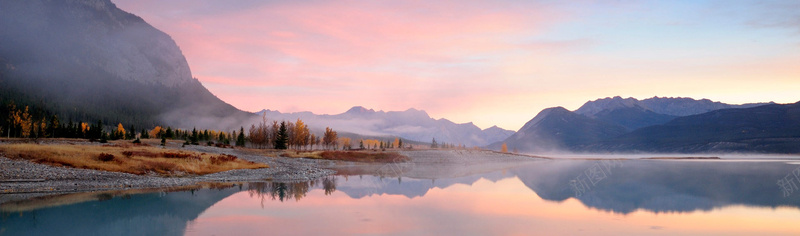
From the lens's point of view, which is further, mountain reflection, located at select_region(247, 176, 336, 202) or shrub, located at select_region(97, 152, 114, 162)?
shrub, located at select_region(97, 152, 114, 162)

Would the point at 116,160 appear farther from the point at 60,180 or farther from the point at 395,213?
the point at 395,213

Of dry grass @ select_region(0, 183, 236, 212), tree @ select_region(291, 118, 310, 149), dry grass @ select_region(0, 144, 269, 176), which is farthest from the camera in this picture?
tree @ select_region(291, 118, 310, 149)

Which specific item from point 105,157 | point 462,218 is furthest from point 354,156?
point 462,218

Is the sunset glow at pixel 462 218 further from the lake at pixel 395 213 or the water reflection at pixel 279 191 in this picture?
the water reflection at pixel 279 191

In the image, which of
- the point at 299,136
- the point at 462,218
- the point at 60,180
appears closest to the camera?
the point at 462,218

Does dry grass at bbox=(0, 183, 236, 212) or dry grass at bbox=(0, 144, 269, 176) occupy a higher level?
dry grass at bbox=(0, 144, 269, 176)

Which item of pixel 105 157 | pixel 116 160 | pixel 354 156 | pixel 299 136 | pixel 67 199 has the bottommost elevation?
pixel 67 199

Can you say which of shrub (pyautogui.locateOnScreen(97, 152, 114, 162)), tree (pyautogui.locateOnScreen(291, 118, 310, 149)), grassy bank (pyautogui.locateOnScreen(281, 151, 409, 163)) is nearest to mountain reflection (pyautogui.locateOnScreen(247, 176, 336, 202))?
shrub (pyautogui.locateOnScreen(97, 152, 114, 162))

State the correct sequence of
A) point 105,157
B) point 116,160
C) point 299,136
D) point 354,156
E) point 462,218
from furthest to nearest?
point 299,136 → point 354,156 → point 116,160 → point 105,157 → point 462,218

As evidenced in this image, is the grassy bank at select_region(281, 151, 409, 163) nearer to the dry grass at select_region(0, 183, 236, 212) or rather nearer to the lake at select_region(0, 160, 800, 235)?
the dry grass at select_region(0, 183, 236, 212)

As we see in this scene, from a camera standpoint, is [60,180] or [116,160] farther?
[116,160]

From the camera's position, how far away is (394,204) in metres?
32.0

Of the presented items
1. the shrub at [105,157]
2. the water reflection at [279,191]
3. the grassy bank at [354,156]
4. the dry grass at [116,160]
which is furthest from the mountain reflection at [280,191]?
the grassy bank at [354,156]

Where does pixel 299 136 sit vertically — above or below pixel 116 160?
above
